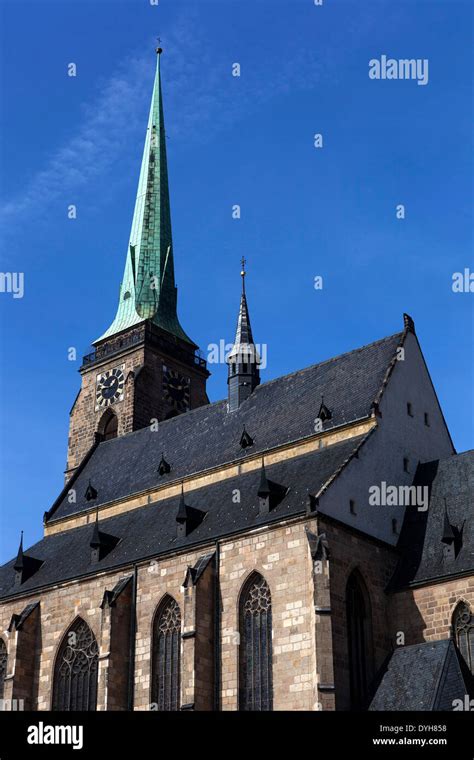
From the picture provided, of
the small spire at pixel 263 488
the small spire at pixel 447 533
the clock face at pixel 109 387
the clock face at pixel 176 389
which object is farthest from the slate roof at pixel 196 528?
the clock face at pixel 176 389

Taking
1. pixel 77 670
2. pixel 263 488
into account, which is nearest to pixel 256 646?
pixel 263 488

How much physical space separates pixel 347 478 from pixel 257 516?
2.86 meters

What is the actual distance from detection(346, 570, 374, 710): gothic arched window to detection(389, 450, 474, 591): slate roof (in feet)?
4.45

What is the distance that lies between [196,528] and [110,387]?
1811cm

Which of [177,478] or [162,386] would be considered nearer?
[177,478]

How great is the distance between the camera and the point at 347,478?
96.8 ft

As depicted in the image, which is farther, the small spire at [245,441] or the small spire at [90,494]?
the small spire at [90,494]

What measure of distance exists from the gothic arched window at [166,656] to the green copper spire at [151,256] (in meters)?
21.9

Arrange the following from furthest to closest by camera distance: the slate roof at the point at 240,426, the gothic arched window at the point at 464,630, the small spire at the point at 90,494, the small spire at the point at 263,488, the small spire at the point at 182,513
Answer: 1. the small spire at the point at 90,494
2. the slate roof at the point at 240,426
3. the small spire at the point at 182,513
4. the small spire at the point at 263,488
5. the gothic arched window at the point at 464,630

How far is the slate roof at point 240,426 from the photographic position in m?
34.0

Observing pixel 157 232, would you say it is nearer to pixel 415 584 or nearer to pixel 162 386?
pixel 162 386

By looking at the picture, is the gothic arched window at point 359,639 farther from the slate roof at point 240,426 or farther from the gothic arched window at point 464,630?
the slate roof at point 240,426

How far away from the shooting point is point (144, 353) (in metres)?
48.4
